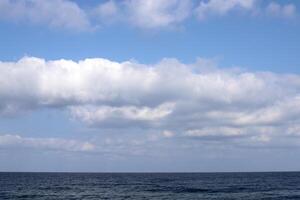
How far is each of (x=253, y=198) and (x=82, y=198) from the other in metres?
28.2

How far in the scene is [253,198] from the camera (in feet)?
233

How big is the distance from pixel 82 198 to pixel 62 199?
3652 millimetres

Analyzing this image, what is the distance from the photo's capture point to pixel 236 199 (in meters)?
69.1

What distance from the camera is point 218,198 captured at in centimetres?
7188

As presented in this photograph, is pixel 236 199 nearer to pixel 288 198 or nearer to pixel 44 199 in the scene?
pixel 288 198

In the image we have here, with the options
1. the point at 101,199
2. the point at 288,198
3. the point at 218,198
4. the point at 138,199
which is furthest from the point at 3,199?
the point at 288,198

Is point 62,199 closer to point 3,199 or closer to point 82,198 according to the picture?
Answer: point 82,198

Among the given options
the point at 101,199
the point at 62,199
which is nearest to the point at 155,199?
the point at 101,199

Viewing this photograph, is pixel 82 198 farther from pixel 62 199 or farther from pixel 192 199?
pixel 192 199

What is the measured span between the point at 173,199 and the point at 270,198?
1586 centimetres

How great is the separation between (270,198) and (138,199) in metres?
21.5

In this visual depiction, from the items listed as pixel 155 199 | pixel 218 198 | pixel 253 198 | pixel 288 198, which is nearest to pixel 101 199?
pixel 155 199

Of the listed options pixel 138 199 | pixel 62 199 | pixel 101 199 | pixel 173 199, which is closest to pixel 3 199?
pixel 62 199

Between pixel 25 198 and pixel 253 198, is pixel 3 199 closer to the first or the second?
pixel 25 198
